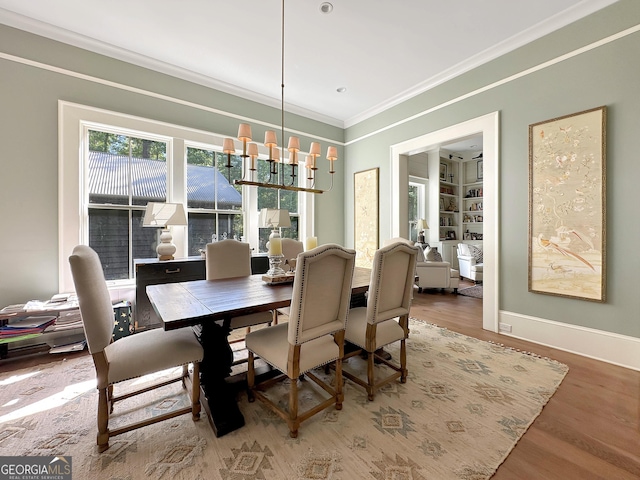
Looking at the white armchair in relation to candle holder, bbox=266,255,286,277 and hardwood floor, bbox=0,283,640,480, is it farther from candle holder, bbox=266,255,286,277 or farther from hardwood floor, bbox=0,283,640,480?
candle holder, bbox=266,255,286,277

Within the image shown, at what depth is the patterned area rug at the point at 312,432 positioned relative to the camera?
135 cm

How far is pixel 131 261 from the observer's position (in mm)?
3377

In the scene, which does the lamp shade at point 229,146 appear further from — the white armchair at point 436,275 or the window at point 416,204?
the window at point 416,204

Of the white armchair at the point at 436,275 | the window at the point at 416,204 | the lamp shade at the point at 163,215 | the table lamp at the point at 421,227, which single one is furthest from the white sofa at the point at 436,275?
the lamp shade at the point at 163,215

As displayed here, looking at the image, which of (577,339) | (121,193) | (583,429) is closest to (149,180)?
(121,193)

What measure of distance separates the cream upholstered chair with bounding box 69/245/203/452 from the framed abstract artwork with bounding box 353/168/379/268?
3.48 metres

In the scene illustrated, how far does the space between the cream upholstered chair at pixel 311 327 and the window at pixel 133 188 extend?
1799 millimetres

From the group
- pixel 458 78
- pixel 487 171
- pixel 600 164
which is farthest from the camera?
pixel 458 78

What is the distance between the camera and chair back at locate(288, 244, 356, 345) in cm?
149

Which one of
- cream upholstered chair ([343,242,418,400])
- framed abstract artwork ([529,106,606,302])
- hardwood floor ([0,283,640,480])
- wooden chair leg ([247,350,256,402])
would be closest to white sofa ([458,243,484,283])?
framed abstract artwork ([529,106,606,302])

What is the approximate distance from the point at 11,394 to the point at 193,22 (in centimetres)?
344

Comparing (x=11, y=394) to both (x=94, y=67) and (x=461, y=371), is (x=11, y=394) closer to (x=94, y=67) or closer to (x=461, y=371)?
(x=94, y=67)

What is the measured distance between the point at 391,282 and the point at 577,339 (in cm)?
213

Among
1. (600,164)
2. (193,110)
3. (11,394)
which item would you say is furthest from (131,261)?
(600,164)
